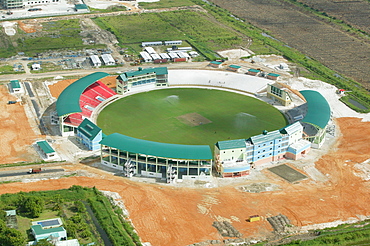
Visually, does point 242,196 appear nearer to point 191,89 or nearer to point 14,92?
point 191,89

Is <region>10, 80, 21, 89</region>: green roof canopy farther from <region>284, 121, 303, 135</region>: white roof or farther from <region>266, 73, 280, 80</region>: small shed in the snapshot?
<region>284, 121, 303, 135</region>: white roof

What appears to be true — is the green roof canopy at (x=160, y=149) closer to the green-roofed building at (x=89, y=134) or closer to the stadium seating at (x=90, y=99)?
the green-roofed building at (x=89, y=134)

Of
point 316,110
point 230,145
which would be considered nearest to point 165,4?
point 316,110

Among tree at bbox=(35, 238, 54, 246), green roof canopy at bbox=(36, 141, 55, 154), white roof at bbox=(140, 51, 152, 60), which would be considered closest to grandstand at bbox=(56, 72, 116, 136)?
green roof canopy at bbox=(36, 141, 55, 154)

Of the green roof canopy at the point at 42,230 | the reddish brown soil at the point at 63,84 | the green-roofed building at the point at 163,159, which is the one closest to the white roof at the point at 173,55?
the reddish brown soil at the point at 63,84

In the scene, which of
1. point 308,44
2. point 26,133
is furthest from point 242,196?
point 308,44

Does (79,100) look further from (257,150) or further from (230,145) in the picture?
(257,150)

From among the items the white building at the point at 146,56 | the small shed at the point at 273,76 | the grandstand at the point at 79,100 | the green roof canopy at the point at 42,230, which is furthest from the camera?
the white building at the point at 146,56
